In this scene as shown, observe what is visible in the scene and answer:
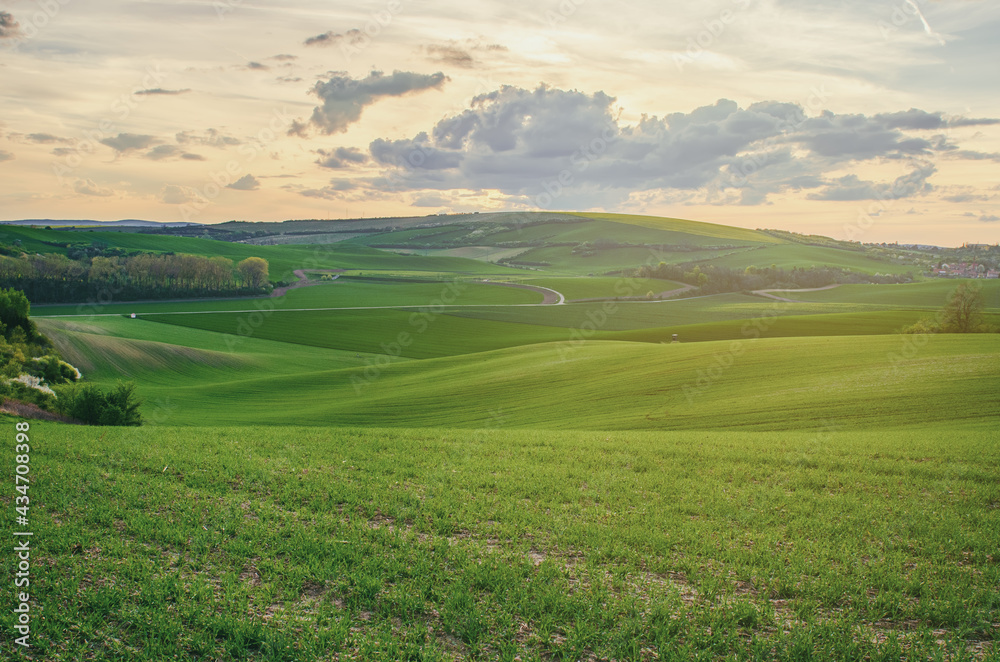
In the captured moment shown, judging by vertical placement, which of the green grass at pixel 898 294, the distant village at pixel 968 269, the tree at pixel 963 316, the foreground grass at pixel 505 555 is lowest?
the foreground grass at pixel 505 555

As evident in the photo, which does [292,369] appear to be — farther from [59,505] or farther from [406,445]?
[59,505]

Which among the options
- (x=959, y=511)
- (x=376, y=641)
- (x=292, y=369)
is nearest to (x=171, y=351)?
(x=292, y=369)

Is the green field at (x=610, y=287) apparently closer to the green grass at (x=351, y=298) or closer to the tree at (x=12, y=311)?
the green grass at (x=351, y=298)

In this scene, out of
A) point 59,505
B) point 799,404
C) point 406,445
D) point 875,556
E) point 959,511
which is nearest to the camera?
point 875,556

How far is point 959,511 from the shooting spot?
10.7 m

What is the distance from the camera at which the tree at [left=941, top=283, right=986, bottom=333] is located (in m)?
44.9

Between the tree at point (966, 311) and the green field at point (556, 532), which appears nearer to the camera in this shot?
the green field at point (556, 532)

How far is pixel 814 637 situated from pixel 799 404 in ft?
58.4

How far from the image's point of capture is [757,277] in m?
110

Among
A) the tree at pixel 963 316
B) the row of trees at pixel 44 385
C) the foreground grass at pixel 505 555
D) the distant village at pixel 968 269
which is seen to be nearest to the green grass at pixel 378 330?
the row of trees at pixel 44 385

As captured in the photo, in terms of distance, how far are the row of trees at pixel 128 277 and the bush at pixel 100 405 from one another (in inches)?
2960

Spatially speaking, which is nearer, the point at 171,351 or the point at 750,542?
the point at 750,542

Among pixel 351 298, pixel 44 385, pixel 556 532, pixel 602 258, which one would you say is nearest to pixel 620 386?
pixel 556 532

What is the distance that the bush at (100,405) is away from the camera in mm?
21312
